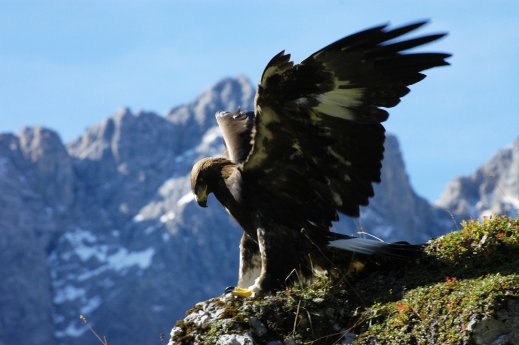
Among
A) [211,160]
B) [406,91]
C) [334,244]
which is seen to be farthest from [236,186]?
[406,91]

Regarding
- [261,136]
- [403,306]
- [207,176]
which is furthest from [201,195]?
[403,306]

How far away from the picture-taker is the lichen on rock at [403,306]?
7.66m

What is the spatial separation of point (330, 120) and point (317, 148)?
0.36m

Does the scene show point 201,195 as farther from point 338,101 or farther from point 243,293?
point 338,101

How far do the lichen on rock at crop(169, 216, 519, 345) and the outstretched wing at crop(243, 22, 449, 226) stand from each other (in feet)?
3.31

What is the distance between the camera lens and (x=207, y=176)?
1041 cm

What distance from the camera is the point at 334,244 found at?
9586mm

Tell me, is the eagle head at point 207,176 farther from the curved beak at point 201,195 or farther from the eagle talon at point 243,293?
the eagle talon at point 243,293

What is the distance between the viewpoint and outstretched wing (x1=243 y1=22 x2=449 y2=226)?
9438 millimetres

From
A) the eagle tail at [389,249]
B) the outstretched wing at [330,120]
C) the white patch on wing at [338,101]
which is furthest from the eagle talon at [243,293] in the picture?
the white patch on wing at [338,101]

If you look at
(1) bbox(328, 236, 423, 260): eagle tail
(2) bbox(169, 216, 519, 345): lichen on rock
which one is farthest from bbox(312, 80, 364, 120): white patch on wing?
(2) bbox(169, 216, 519, 345): lichen on rock

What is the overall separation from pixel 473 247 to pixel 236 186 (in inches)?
109

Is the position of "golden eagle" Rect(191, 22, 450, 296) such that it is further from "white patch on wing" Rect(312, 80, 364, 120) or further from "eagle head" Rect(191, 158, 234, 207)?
"eagle head" Rect(191, 158, 234, 207)

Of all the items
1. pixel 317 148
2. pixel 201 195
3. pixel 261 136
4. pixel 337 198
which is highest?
pixel 201 195
